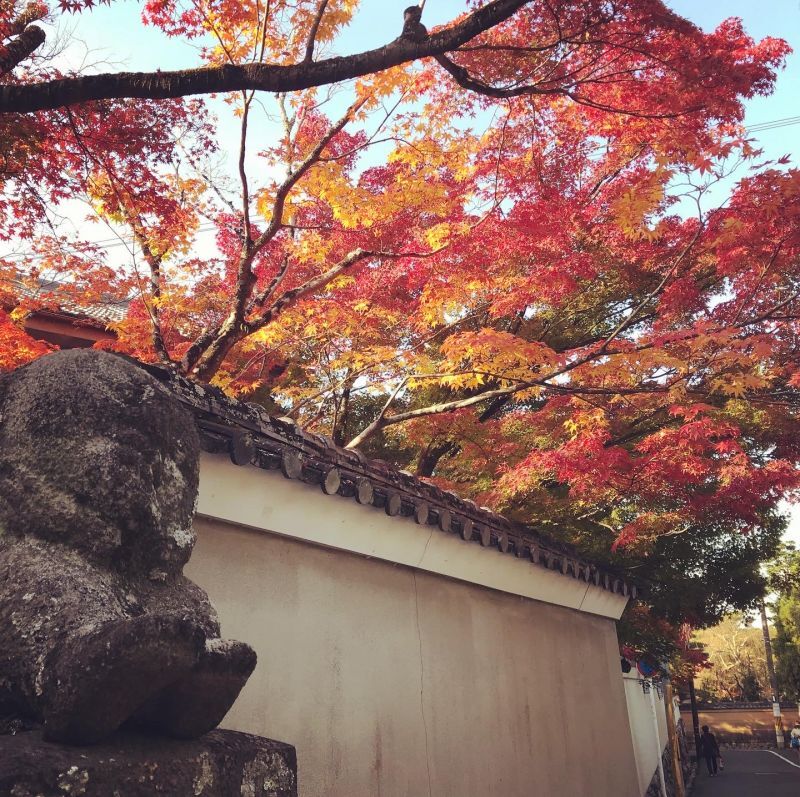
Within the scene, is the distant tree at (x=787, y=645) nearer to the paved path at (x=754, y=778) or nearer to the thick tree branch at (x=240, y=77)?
the paved path at (x=754, y=778)

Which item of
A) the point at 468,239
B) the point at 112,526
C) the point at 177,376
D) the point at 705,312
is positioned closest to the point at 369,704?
the point at 177,376

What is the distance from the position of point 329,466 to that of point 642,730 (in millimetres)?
14285

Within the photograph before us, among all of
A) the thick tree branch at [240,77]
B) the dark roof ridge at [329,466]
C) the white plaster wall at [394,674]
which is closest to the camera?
the thick tree branch at [240,77]

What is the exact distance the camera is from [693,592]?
517 inches

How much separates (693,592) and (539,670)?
5.42m

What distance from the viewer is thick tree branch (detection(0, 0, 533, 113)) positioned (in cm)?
468

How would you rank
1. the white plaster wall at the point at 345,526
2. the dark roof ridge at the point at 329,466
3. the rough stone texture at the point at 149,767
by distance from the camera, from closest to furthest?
the rough stone texture at the point at 149,767, the dark roof ridge at the point at 329,466, the white plaster wall at the point at 345,526

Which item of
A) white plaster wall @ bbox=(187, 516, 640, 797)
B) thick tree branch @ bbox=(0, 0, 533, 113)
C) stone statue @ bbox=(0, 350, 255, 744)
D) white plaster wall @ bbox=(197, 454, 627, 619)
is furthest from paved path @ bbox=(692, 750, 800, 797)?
stone statue @ bbox=(0, 350, 255, 744)

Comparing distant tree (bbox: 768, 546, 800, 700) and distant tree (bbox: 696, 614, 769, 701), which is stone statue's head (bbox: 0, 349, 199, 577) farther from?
distant tree (bbox: 696, 614, 769, 701)

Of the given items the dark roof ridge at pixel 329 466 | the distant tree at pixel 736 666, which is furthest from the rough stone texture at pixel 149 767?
the distant tree at pixel 736 666

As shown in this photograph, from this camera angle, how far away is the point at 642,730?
16.5m

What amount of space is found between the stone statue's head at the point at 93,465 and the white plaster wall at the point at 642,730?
13.1 metres

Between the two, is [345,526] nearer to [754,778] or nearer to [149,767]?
[149,767]

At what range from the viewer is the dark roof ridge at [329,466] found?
4.79m
